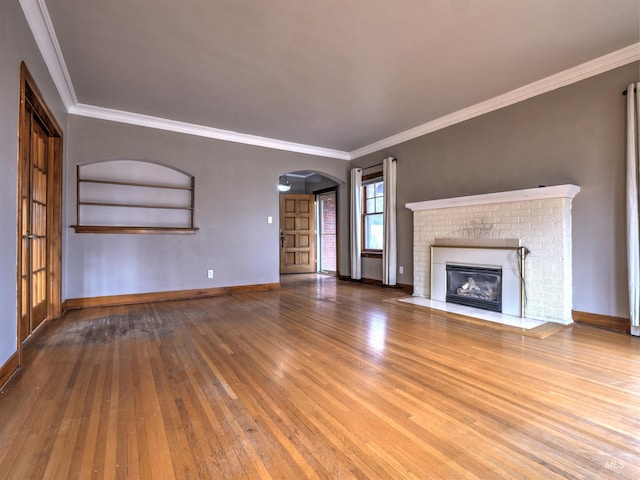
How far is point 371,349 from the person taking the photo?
257 cm

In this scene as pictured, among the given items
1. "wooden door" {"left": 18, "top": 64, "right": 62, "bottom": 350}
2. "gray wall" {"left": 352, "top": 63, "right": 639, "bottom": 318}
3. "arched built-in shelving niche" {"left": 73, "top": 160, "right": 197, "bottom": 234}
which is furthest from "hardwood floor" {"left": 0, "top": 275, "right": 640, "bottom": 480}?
"arched built-in shelving niche" {"left": 73, "top": 160, "right": 197, "bottom": 234}

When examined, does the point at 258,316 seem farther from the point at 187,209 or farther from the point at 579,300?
the point at 579,300

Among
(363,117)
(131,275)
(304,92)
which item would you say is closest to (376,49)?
(304,92)

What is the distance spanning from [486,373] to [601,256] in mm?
2146

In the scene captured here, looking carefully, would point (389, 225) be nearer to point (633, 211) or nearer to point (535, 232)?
point (535, 232)

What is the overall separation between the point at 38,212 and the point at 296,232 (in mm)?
5439

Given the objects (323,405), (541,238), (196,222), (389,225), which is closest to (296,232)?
(389,225)

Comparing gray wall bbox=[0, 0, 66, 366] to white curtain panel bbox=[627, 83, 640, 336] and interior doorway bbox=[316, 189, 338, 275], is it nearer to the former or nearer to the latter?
white curtain panel bbox=[627, 83, 640, 336]

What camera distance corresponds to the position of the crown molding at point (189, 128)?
4.21m

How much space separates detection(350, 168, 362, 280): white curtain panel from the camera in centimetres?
629

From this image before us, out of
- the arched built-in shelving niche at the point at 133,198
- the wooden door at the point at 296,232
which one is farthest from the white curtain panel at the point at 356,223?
the arched built-in shelving niche at the point at 133,198

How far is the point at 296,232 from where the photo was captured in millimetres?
8188

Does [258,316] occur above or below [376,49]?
below

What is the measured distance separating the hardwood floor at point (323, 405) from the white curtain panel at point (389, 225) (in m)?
2.40
